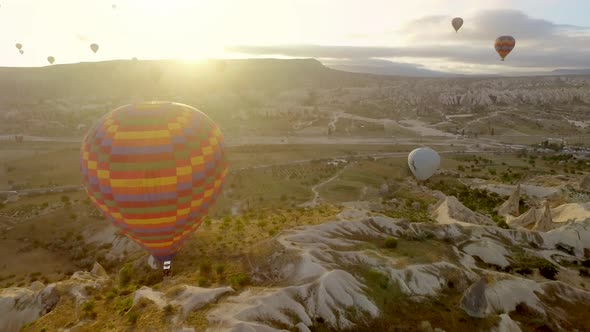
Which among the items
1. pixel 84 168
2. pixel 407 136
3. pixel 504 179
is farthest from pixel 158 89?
pixel 84 168

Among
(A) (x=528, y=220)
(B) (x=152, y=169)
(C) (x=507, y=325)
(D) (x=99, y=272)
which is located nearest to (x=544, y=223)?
(A) (x=528, y=220)

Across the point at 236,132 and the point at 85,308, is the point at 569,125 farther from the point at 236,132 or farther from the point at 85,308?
the point at 85,308

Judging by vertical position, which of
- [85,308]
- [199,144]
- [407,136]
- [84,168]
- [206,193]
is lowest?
[407,136]

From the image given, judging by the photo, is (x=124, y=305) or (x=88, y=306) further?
(x=88, y=306)

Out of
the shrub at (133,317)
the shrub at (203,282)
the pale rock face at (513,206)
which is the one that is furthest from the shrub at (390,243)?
the pale rock face at (513,206)

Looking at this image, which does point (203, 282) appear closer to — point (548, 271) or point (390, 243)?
point (390, 243)

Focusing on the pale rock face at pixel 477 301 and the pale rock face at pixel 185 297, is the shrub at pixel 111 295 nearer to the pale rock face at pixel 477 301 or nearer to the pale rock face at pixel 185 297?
the pale rock face at pixel 185 297

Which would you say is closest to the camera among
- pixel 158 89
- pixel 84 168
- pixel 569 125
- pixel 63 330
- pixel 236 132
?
pixel 63 330
